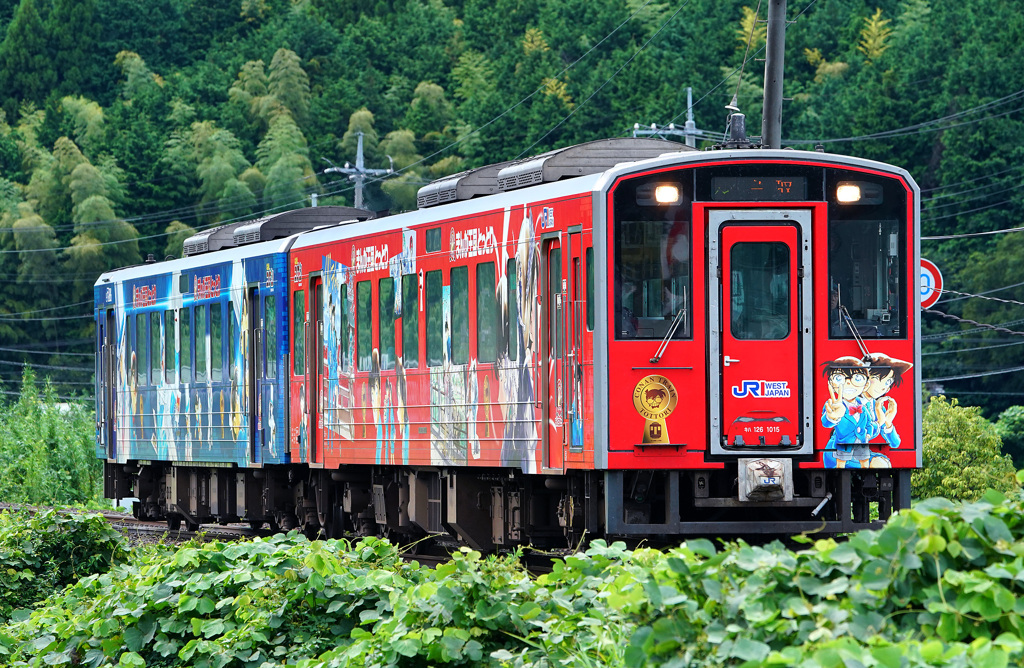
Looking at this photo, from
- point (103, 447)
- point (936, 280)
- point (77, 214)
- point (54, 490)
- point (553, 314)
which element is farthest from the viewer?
point (77, 214)

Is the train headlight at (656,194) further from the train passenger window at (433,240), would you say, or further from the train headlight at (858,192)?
the train passenger window at (433,240)

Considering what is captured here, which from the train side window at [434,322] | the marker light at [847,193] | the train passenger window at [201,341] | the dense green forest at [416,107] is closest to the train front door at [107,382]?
the train passenger window at [201,341]

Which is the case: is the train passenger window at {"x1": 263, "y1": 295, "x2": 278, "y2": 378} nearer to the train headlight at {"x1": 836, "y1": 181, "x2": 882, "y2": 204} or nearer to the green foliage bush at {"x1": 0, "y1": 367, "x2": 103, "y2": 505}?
the train headlight at {"x1": 836, "y1": 181, "x2": 882, "y2": 204}

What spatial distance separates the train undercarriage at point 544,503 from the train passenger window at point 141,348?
252 centimetres

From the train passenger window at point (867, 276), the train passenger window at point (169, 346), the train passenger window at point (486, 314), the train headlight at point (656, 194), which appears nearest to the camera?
the train headlight at point (656, 194)

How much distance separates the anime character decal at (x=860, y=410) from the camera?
12586mm

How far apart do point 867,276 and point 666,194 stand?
1606 mm

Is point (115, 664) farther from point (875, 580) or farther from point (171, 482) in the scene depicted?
point (171, 482)

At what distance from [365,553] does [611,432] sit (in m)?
2.86

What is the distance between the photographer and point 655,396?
1246 cm

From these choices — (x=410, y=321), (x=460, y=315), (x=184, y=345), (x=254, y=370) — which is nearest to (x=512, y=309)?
(x=460, y=315)

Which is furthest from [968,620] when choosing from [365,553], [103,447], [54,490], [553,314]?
[54,490]

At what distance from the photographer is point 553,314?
13148 mm

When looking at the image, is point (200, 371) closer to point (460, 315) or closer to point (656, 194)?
point (460, 315)
